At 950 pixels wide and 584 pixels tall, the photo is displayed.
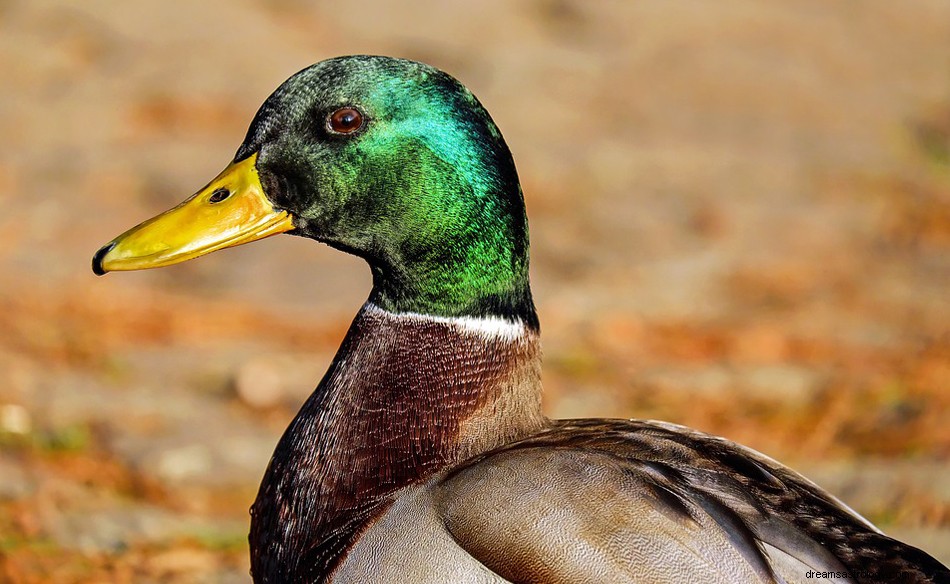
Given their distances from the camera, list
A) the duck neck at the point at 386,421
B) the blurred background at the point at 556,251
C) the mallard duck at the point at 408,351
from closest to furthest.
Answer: the mallard duck at the point at 408,351 < the duck neck at the point at 386,421 < the blurred background at the point at 556,251

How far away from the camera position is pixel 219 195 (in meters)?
2.81

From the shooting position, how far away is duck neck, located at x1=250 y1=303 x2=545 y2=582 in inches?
107

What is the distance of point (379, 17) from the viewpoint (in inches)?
373

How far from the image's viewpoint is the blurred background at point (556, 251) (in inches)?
183

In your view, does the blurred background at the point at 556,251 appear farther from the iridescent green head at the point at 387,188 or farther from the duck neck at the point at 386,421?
the iridescent green head at the point at 387,188

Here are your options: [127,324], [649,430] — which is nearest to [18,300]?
[127,324]

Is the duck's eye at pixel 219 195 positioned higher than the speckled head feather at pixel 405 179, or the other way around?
the speckled head feather at pixel 405 179

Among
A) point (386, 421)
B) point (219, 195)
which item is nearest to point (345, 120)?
point (219, 195)

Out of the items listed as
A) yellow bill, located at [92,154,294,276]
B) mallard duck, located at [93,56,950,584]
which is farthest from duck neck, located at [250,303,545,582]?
yellow bill, located at [92,154,294,276]

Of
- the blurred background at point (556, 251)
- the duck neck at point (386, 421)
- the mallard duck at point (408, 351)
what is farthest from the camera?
the blurred background at point (556, 251)

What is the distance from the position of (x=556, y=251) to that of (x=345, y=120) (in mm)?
4095

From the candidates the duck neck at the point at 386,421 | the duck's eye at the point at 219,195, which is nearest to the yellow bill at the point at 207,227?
the duck's eye at the point at 219,195

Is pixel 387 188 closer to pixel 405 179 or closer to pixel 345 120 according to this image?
pixel 405 179

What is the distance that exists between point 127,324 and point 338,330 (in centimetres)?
96
